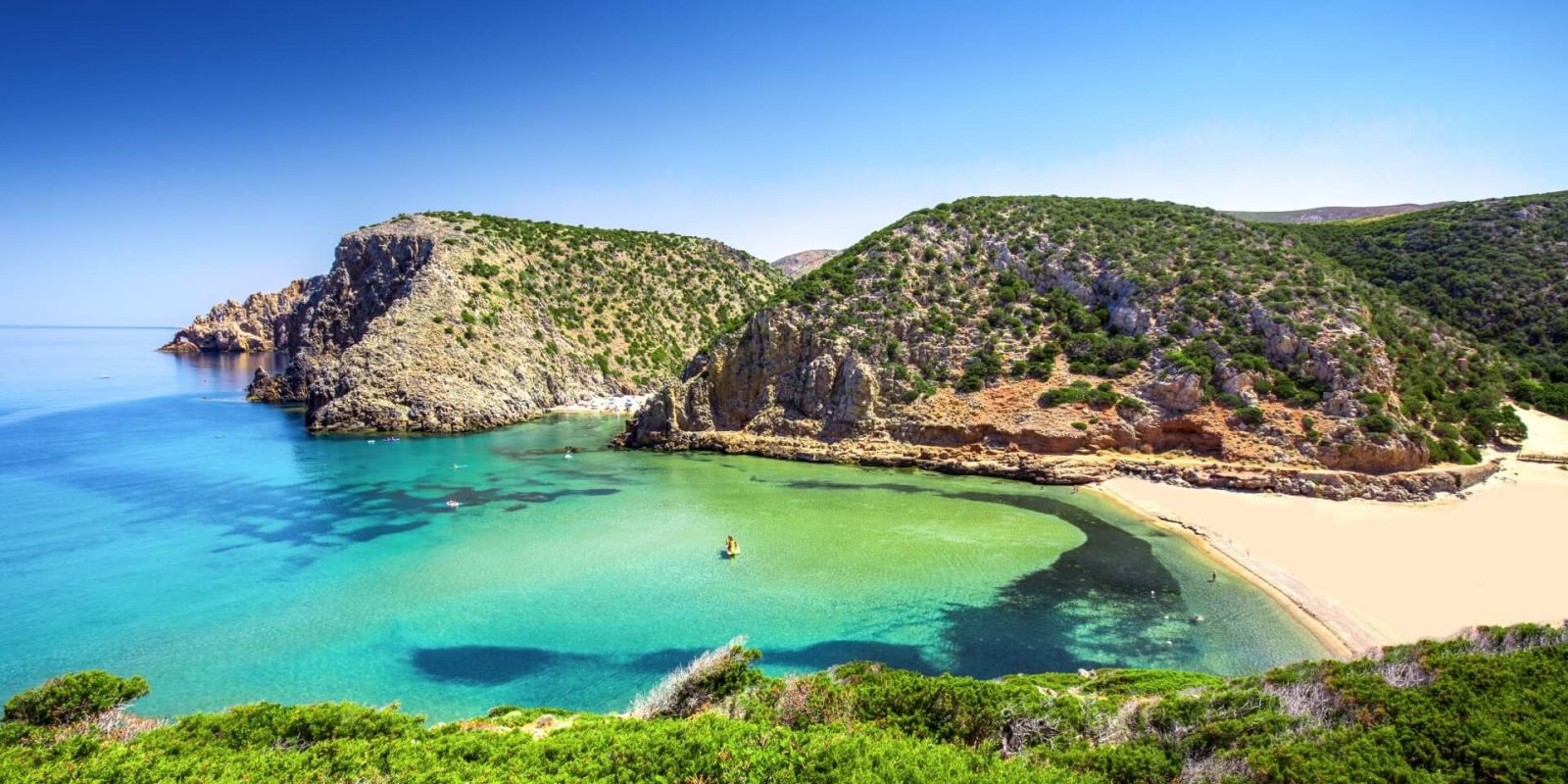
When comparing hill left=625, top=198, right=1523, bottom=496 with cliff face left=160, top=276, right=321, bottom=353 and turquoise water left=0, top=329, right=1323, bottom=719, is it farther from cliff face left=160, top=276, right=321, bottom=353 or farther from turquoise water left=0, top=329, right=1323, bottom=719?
cliff face left=160, top=276, right=321, bottom=353

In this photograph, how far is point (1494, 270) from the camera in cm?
5038

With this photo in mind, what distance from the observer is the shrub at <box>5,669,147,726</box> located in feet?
31.4

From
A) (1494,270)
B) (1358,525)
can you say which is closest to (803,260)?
(1494,270)

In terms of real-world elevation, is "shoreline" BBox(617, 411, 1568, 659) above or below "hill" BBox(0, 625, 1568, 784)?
below

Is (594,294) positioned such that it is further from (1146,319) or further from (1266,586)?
(1266,586)

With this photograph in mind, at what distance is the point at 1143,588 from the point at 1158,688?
30.0ft

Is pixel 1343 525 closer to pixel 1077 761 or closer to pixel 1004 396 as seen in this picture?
pixel 1004 396

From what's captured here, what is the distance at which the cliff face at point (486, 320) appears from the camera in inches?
2009

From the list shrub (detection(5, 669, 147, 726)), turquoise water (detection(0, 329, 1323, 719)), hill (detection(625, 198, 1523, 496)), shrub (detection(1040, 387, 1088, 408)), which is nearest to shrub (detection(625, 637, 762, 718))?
turquoise water (detection(0, 329, 1323, 719))

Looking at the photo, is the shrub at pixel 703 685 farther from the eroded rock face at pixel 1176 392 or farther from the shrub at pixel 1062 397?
the eroded rock face at pixel 1176 392

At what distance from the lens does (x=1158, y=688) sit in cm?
1213

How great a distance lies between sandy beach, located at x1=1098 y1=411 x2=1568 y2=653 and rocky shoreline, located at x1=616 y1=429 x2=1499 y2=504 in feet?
2.44

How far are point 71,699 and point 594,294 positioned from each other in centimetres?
6494

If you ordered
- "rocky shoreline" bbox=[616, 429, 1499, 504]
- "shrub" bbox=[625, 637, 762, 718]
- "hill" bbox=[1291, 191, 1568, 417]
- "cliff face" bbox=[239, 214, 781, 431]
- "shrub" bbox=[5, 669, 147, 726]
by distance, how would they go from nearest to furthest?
"shrub" bbox=[5, 669, 147, 726]
"shrub" bbox=[625, 637, 762, 718]
"rocky shoreline" bbox=[616, 429, 1499, 504]
"hill" bbox=[1291, 191, 1568, 417]
"cliff face" bbox=[239, 214, 781, 431]
